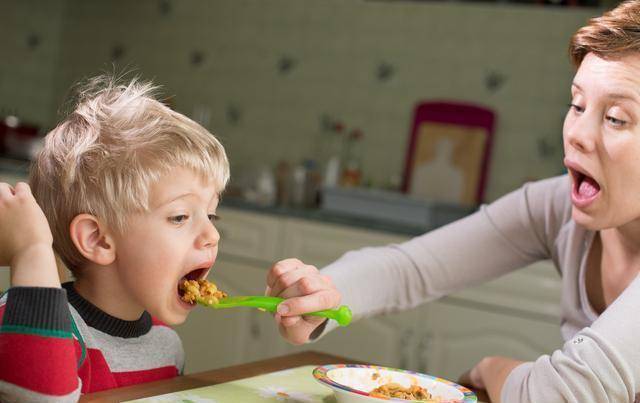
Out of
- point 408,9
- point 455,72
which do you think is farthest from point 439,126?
point 408,9

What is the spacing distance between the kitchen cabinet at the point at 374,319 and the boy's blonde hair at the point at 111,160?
172 cm

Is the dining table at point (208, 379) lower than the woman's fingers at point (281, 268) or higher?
lower

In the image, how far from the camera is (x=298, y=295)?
3.88ft

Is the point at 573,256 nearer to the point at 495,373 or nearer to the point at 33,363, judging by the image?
the point at 495,373

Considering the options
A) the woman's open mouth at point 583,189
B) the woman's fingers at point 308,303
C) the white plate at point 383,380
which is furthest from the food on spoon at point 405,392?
the woman's open mouth at point 583,189

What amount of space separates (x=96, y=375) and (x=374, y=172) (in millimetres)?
2590

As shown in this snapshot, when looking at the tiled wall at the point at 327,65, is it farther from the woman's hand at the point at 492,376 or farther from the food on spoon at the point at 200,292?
the food on spoon at the point at 200,292

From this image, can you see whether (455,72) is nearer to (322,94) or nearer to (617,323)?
(322,94)

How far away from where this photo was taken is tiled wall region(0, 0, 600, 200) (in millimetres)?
3322

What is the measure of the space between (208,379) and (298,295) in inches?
6.0

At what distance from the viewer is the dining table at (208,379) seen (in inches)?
40.4

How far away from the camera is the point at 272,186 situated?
3.61 meters

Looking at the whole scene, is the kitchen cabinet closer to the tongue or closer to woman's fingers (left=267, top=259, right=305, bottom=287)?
the tongue

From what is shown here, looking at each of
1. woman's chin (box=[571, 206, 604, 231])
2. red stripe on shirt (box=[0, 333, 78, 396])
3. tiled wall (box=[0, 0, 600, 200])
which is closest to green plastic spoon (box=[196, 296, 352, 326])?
red stripe on shirt (box=[0, 333, 78, 396])
